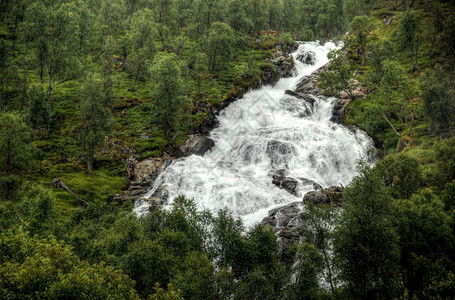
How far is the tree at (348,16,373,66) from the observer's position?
97250 millimetres

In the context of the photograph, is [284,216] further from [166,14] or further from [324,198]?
[166,14]

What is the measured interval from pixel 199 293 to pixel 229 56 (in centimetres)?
10441

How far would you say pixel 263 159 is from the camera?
65438 millimetres

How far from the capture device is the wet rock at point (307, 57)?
122 meters

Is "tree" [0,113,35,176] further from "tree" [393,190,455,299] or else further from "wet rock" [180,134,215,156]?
"tree" [393,190,455,299]

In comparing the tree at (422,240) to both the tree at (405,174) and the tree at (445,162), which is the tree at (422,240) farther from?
the tree at (445,162)

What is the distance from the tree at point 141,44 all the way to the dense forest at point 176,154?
521mm

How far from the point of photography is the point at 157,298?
2061cm

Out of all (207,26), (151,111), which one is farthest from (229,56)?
(151,111)

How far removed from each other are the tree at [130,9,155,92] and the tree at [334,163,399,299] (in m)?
79.3

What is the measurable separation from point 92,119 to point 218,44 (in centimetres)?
5667

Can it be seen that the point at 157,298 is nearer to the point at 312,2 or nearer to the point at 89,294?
the point at 89,294

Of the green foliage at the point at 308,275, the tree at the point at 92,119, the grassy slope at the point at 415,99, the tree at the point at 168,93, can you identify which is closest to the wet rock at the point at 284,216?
the green foliage at the point at 308,275

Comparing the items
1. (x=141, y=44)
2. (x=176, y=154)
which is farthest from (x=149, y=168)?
(x=141, y=44)
